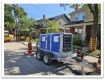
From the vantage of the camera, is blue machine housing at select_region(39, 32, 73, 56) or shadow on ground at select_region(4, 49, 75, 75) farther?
blue machine housing at select_region(39, 32, 73, 56)

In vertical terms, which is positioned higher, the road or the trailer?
the trailer

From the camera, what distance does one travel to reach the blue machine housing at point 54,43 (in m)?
5.44

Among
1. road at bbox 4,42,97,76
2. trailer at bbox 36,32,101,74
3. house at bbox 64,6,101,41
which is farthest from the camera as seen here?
house at bbox 64,6,101,41

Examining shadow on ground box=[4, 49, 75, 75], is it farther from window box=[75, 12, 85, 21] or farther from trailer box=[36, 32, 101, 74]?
window box=[75, 12, 85, 21]

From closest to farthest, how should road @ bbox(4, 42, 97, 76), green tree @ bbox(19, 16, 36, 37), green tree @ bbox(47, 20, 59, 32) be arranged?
road @ bbox(4, 42, 97, 76), green tree @ bbox(47, 20, 59, 32), green tree @ bbox(19, 16, 36, 37)

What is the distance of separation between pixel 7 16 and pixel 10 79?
21.6 metres

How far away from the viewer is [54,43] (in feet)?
19.1

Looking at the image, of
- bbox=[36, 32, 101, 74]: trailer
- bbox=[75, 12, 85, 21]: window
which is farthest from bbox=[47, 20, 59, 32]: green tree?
bbox=[36, 32, 101, 74]: trailer

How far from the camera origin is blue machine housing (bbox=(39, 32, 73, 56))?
544cm

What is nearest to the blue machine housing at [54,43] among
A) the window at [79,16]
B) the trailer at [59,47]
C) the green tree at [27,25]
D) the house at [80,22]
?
the trailer at [59,47]

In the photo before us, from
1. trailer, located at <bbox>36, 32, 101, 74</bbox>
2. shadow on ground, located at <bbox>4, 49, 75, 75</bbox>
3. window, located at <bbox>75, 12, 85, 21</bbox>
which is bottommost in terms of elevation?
shadow on ground, located at <bbox>4, 49, 75, 75</bbox>

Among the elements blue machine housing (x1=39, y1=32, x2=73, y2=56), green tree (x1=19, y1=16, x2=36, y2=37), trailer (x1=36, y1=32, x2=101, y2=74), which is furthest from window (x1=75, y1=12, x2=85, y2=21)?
trailer (x1=36, y1=32, x2=101, y2=74)

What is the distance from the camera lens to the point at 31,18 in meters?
26.1
